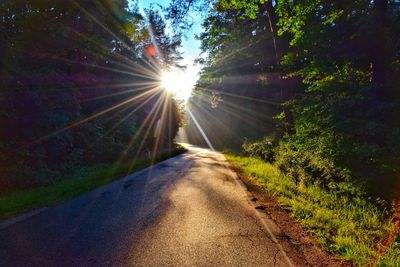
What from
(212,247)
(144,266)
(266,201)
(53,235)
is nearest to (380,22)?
(266,201)

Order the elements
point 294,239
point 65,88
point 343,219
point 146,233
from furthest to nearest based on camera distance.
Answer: point 65,88 < point 343,219 < point 146,233 < point 294,239

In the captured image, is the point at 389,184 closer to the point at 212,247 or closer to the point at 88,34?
the point at 212,247

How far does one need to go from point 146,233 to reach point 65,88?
35.5 feet

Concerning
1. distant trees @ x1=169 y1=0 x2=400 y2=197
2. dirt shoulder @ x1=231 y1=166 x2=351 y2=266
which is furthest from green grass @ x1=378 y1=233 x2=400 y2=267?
distant trees @ x1=169 y1=0 x2=400 y2=197

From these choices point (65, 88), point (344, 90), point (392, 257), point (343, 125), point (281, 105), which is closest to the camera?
point (392, 257)

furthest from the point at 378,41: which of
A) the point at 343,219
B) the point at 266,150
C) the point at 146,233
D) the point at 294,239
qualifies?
the point at 146,233

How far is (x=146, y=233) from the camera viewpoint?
200 inches

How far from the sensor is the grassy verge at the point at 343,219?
13.5 ft

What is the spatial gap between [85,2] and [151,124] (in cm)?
1224

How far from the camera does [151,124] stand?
26.6 metres

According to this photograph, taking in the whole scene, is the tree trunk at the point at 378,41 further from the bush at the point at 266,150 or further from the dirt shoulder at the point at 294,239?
the bush at the point at 266,150

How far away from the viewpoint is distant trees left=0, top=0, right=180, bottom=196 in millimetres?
10297

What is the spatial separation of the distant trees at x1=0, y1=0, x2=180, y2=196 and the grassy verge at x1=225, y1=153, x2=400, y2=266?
29.7 feet

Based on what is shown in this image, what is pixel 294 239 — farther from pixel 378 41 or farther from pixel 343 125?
pixel 378 41
